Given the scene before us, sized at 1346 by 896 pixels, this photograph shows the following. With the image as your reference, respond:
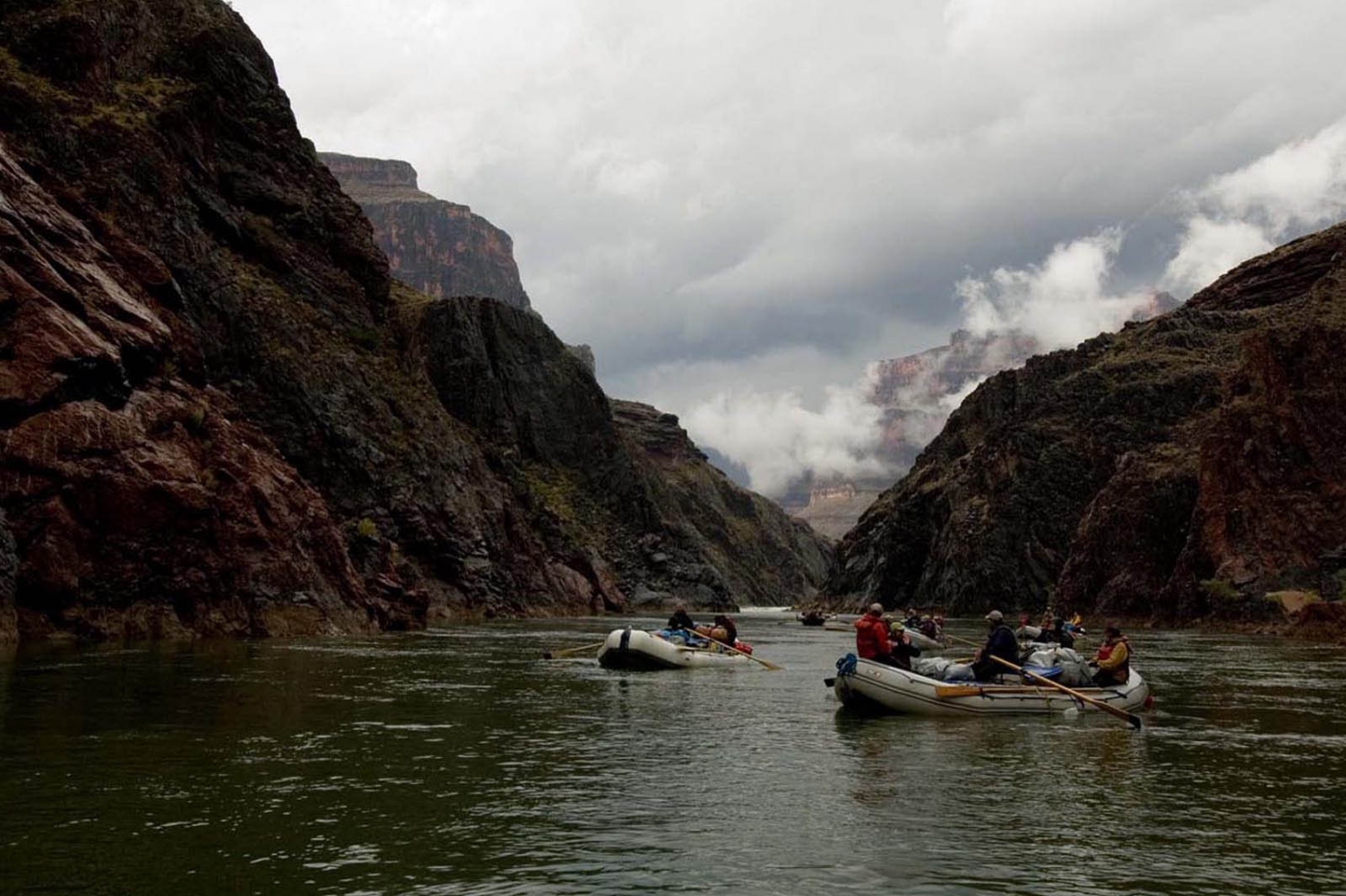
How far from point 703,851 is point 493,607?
284 ft

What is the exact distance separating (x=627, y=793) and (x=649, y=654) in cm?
2541

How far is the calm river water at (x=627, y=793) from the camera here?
12234 mm

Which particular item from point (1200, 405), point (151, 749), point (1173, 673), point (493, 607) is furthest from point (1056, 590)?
point (151, 749)

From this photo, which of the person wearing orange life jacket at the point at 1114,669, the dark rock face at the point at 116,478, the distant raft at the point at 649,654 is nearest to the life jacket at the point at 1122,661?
the person wearing orange life jacket at the point at 1114,669

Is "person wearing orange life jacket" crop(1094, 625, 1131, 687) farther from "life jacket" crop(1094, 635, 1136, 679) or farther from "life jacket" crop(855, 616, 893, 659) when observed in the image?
"life jacket" crop(855, 616, 893, 659)

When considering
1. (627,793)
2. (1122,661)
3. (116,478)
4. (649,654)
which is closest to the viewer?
(627,793)

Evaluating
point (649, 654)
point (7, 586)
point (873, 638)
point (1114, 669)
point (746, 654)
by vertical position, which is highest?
point (7, 586)

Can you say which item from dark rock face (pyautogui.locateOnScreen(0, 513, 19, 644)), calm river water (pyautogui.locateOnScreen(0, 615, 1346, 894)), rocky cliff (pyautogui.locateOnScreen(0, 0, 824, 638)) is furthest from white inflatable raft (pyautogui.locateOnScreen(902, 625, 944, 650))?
dark rock face (pyautogui.locateOnScreen(0, 513, 19, 644))

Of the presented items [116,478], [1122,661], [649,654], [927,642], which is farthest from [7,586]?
[927,642]

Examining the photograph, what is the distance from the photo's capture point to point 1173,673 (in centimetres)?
4188

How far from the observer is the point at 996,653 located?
29750mm

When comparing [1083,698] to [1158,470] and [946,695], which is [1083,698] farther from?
[1158,470]

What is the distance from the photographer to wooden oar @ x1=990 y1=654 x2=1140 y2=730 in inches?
1012

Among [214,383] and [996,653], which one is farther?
[214,383]
